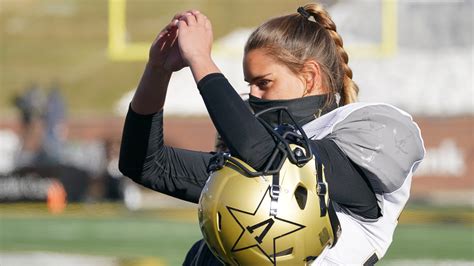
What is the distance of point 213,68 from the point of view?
2.24 meters

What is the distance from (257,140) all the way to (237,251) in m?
0.23

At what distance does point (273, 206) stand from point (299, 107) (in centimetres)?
44

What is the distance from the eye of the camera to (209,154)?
9.48ft

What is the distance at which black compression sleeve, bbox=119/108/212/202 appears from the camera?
2.68 meters

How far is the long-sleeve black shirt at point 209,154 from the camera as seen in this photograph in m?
→ 2.19

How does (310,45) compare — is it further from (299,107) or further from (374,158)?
(374,158)

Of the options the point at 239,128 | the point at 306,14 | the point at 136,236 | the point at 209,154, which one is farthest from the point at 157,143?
the point at 136,236

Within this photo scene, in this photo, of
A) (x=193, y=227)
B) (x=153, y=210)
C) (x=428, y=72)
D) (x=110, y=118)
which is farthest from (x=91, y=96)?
(x=193, y=227)

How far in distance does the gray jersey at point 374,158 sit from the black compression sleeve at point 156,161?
393mm

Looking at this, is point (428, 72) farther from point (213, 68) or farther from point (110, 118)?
point (213, 68)

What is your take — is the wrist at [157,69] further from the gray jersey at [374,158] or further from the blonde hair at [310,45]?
the gray jersey at [374,158]

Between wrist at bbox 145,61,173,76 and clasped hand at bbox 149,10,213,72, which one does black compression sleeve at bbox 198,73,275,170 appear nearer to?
clasped hand at bbox 149,10,213,72

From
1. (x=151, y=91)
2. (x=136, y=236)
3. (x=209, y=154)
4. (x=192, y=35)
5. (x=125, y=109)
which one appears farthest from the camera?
(x=125, y=109)

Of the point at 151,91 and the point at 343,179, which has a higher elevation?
the point at 151,91
